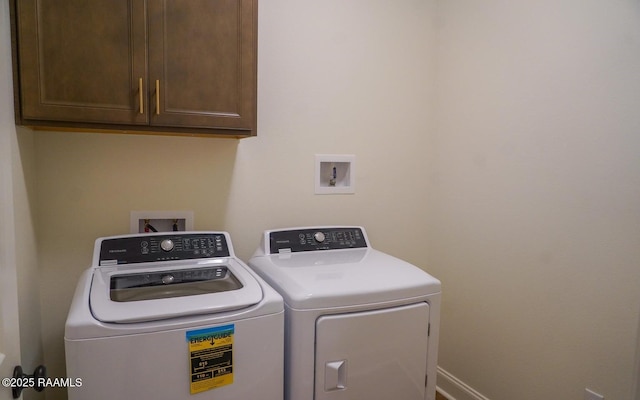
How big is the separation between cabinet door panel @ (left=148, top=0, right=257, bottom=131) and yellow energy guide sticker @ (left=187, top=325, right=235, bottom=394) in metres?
0.77

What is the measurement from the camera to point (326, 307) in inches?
52.6

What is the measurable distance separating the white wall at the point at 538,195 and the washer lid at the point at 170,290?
4.19 ft

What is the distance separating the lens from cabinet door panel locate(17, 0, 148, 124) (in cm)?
129

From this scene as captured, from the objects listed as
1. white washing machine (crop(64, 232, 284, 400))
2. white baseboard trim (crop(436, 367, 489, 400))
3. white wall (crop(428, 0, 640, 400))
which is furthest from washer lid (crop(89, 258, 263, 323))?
white baseboard trim (crop(436, 367, 489, 400))

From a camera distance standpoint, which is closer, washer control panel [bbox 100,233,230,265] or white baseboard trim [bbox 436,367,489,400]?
washer control panel [bbox 100,233,230,265]

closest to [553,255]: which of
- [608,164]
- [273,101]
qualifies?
[608,164]

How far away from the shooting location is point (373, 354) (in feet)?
4.62

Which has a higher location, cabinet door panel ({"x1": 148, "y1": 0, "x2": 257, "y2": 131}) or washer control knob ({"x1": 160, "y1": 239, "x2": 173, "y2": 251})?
cabinet door panel ({"x1": 148, "y1": 0, "x2": 257, "y2": 131})

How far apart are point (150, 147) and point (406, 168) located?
138 centimetres

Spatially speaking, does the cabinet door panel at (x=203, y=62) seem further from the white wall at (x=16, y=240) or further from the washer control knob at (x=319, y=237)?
the washer control knob at (x=319, y=237)

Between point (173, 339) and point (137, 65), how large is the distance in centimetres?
94

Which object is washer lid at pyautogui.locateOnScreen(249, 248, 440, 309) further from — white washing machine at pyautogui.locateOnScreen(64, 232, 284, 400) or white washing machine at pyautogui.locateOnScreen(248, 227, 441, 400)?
white washing machine at pyautogui.locateOnScreen(64, 232, 284, 400)

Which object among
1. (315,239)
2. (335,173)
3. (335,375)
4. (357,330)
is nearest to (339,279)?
(357,330)

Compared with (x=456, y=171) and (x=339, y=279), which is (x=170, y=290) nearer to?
(x=339, y=279)
